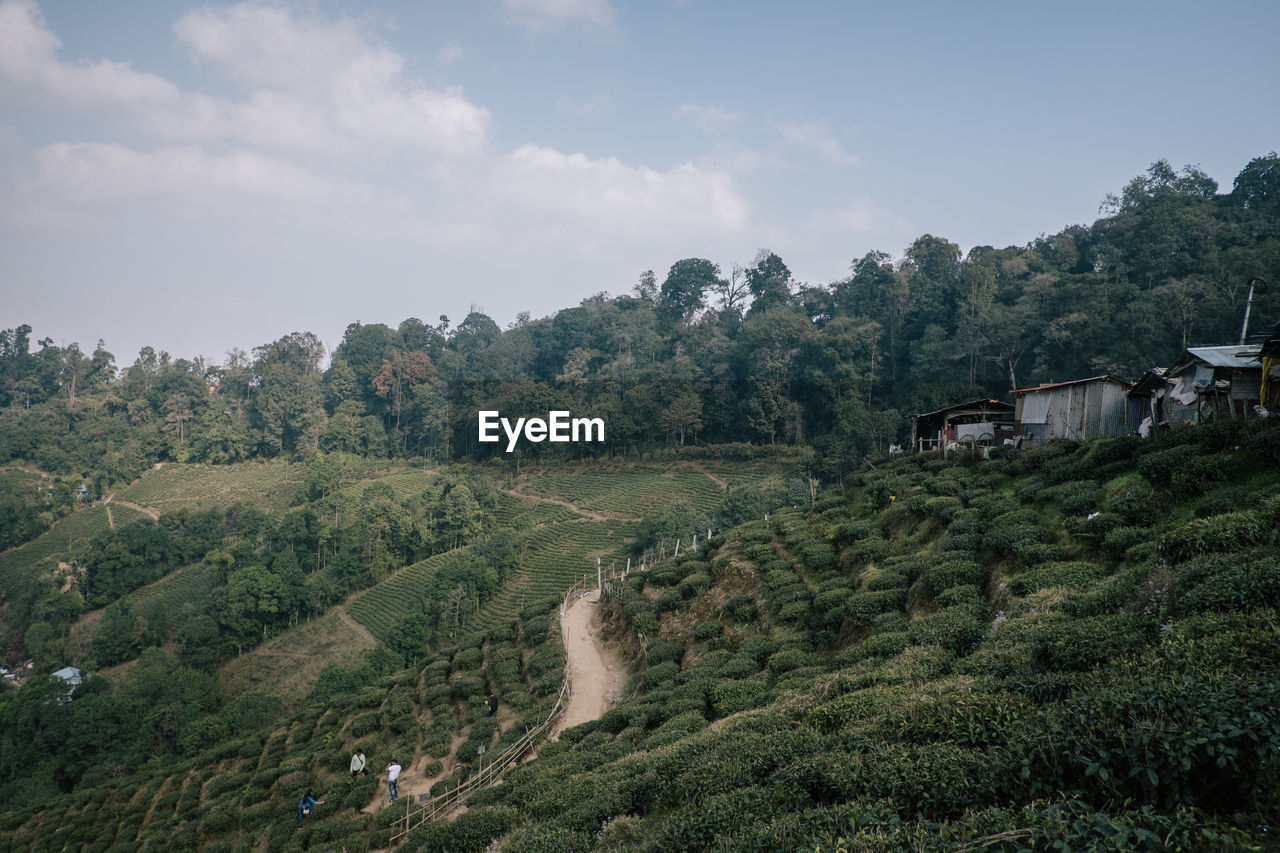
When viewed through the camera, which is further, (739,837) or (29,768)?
(29,768)

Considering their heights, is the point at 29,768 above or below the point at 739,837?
below

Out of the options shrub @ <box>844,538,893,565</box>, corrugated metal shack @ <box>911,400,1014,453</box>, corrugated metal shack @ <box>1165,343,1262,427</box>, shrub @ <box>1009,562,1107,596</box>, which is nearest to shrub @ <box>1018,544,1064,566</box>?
shrub @ <box>1009,562,1107,596</box>

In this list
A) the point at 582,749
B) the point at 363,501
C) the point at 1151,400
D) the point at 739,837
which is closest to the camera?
the point at 739,837

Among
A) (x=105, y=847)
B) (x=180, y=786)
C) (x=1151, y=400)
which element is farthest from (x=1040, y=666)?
(x=180, y=786)

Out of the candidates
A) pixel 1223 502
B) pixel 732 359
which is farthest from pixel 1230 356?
pixel 732 359

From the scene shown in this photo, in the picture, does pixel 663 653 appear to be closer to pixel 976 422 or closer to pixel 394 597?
pixel 976 422

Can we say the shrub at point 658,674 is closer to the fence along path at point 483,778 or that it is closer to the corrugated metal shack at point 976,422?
the fence along path at point 483,778

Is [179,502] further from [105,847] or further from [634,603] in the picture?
[634,603]
